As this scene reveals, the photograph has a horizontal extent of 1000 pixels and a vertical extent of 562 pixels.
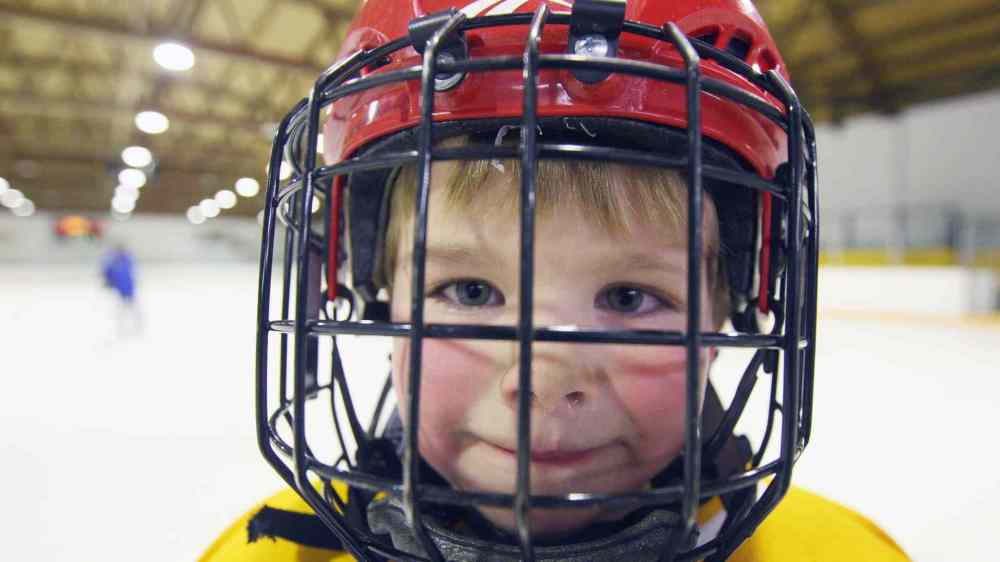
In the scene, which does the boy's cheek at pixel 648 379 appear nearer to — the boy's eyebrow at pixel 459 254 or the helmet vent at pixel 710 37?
the boy's eyebrow at pixel 459 254

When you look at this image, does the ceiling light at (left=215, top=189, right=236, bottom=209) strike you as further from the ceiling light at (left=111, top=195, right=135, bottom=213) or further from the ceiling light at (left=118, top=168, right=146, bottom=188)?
the ceiling light at (left=118, top=168, right=146, bottom=188)

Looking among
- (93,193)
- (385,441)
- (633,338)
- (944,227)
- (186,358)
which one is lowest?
(186,358)

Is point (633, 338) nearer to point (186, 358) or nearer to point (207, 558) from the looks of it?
point (207, 558)

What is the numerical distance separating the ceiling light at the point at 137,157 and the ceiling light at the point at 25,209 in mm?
5853

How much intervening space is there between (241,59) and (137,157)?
13.2ft

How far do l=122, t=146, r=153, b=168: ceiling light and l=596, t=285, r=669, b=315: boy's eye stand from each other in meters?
9.10

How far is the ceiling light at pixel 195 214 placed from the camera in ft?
50.1

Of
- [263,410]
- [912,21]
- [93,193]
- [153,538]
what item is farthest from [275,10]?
[93,193]

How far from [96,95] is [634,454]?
9.45m

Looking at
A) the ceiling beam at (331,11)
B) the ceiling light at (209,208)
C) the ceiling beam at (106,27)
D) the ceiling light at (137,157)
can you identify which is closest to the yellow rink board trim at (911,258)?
the ceiling beam at (331,11)


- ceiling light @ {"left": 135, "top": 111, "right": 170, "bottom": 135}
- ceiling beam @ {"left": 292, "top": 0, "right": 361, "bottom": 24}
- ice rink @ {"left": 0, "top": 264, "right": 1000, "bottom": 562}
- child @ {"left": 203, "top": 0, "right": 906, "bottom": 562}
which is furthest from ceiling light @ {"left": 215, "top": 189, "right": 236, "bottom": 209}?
child @ {"left": 203, "top": 0, "right": 906, "bottom": 562}

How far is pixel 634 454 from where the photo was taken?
0.47 m

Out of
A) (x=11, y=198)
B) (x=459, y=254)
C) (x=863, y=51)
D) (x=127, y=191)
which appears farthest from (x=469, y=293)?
(x=11, y=198)

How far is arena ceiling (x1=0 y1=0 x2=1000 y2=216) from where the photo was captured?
4773mm
